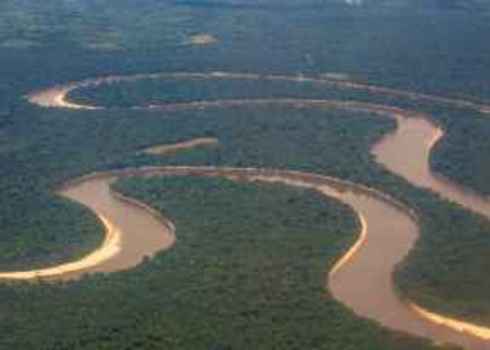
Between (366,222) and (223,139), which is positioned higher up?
(223,139)

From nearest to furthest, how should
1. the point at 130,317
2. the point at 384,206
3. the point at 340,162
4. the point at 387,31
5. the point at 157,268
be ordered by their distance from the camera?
the point at 130,317 < the point at 157,268 < the point at 384,206 < the point at 340,162 < the point at 387,31

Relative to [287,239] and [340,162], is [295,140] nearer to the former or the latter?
[340,162]

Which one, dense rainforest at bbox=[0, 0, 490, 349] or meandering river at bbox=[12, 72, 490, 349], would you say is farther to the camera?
meandering river at bbox=[12, 72, 490, 349]

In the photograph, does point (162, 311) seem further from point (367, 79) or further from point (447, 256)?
point (367, 79)

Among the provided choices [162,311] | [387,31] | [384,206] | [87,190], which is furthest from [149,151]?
[387,31]

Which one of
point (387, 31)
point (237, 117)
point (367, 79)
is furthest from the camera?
point (387, 31)

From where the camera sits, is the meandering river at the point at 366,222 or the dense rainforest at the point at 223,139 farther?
the meandering river at the point at 366,222

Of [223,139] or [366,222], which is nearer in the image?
[366,222]

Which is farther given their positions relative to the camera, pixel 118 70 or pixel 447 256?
pixel 118 70
